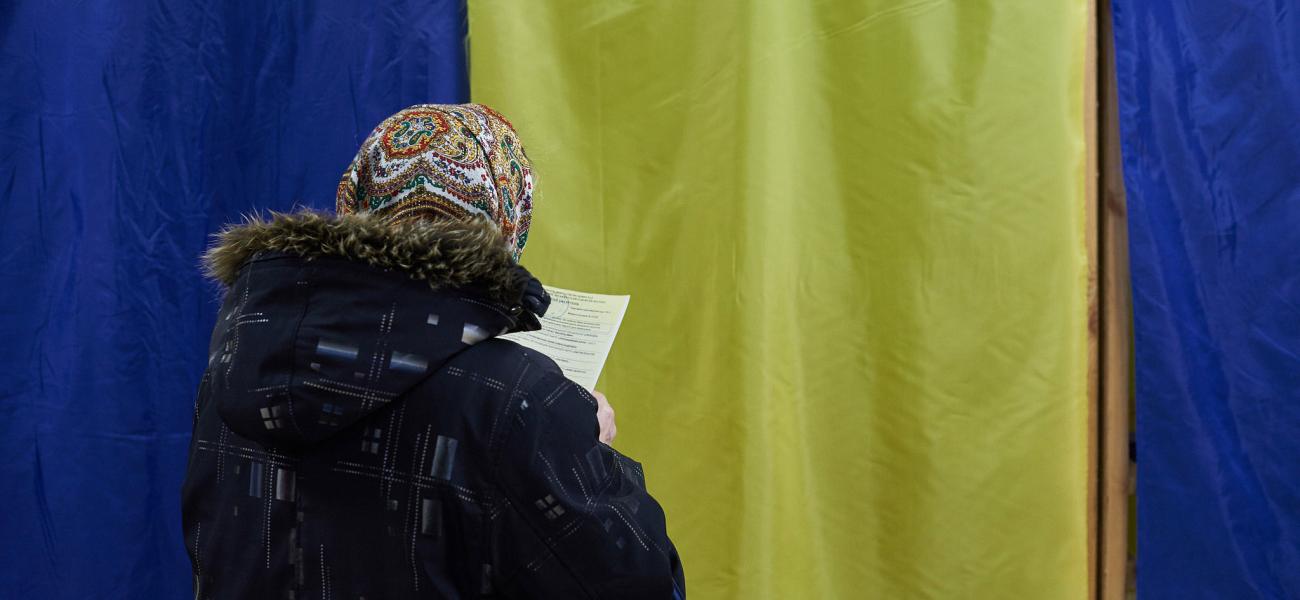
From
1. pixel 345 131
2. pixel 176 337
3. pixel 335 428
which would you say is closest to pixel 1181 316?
pixel 335 428

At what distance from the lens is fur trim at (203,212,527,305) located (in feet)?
2.33

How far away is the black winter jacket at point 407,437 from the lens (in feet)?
2.29

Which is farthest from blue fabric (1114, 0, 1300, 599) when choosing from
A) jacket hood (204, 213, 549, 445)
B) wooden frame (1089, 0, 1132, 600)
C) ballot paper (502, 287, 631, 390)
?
jacket hood (204, 213, 549, 445)

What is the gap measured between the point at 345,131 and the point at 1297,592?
153cm

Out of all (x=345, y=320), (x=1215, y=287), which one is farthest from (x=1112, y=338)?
(x=345, y=320)

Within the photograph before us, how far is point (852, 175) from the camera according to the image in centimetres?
147

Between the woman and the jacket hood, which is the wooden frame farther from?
the jacket hood

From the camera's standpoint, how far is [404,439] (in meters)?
0.72

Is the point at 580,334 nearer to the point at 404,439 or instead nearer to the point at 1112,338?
the point at 404,439

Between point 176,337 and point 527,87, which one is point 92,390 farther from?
point 527,87

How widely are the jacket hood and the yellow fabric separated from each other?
2.64 feet

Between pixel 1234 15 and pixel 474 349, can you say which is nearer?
pixel 474 349

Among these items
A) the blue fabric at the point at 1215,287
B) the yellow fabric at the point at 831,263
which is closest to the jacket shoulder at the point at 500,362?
the yellow fabric at the point at 831,263

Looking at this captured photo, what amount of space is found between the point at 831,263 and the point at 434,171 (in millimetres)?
835
